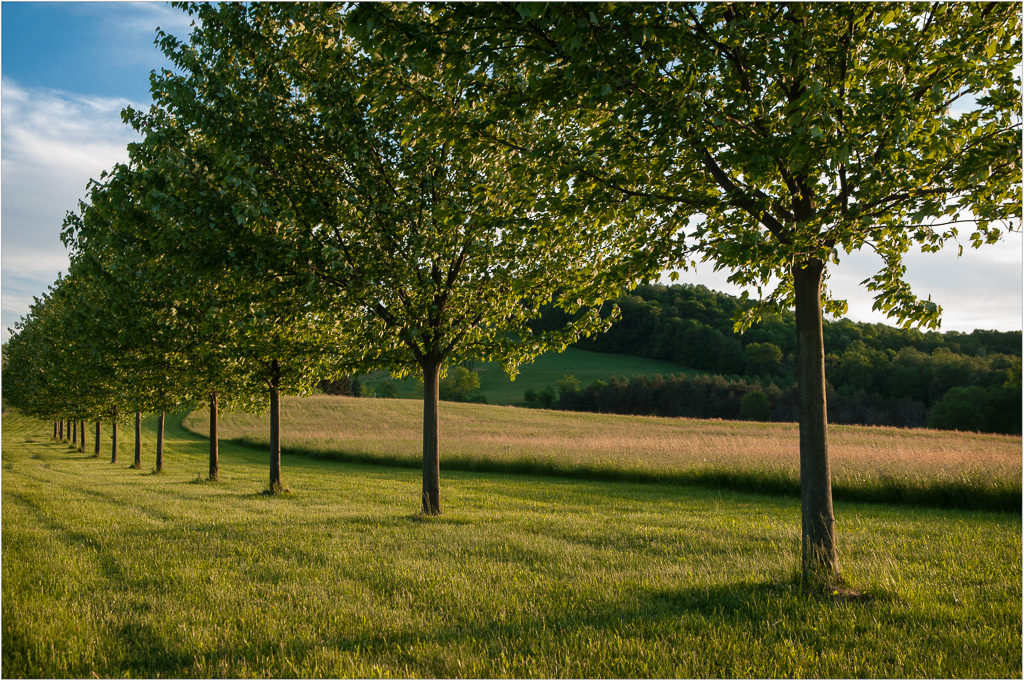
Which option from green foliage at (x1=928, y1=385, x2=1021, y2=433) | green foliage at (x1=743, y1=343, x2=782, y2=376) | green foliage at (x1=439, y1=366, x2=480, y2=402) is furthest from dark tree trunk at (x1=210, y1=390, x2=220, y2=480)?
green foliage at (x1=743, y1=343, x2=782, y2=376)

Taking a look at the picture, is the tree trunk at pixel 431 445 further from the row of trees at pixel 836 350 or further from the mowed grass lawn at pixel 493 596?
the row of trees at pixel 836 350

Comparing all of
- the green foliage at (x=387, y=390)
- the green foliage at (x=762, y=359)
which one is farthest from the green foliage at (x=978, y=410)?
the green foliage at (x=387, y=390)

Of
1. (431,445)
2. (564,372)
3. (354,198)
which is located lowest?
(431,445)

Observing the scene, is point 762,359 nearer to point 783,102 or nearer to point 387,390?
point 387,390

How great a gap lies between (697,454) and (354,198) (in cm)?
1521

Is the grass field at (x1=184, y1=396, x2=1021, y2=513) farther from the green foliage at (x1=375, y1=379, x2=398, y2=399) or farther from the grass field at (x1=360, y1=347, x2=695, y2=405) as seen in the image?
the green foliage at (x1=375, y1=379, x2=398, y2=399)

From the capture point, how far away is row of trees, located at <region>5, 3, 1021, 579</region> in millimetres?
4961

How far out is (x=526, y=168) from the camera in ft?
20.6

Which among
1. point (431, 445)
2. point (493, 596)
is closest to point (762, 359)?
point (431, 445)

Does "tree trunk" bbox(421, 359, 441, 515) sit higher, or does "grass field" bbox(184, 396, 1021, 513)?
"tree trunk" bbox(421, 359, 441, 515)

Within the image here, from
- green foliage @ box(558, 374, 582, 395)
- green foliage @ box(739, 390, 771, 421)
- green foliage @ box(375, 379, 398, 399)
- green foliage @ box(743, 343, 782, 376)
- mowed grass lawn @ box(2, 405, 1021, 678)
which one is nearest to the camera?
mowed grass lawn @ box(2, 405, 1021, 678)

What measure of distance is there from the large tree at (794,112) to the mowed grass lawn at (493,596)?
1306 mm

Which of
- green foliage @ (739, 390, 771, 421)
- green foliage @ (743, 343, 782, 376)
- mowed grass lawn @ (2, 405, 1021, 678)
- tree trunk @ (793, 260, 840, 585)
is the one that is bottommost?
green foliage @ (739, 390, 771, 421)

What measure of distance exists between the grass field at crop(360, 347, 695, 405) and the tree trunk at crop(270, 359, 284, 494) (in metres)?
62.1
